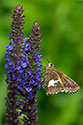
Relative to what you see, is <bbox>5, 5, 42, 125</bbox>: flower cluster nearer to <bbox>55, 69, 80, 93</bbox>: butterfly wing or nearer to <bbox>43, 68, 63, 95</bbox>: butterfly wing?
<bbox>43, 68, 63, 95</bbox>: butterfly wing

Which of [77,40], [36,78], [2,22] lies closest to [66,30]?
[77,40]

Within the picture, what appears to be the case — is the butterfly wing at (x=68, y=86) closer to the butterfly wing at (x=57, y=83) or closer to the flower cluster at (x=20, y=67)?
the butterfly wing at (x=57, y=83)

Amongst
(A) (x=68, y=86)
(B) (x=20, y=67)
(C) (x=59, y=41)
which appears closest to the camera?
(B) (x=20, y=67)

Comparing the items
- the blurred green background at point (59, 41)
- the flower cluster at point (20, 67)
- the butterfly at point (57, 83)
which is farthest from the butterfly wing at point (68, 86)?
the blurred green background at point (59, 41)

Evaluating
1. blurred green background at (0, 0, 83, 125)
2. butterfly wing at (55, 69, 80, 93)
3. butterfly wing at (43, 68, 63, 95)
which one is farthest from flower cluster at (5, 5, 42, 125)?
blurred green background at (0, 0, 83, 125)

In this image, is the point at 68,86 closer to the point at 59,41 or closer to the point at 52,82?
the point at 52,82

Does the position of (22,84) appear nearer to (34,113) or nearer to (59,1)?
(34,113)

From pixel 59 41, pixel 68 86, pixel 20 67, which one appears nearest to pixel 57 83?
pixel 68 86
